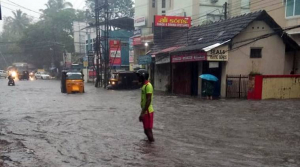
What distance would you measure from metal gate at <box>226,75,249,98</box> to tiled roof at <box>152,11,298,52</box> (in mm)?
2532

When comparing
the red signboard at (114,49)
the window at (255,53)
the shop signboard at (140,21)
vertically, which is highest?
the shop signboard at (140,21)

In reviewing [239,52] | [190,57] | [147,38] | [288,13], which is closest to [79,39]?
[147,38]

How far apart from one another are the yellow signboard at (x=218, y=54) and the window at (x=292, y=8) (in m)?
5.98

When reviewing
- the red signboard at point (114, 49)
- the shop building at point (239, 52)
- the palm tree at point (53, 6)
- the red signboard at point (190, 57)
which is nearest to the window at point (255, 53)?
the shop building at point (239, 52)

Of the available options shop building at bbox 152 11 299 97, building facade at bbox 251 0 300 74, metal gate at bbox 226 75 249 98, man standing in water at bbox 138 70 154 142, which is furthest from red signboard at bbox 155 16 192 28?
man standing in water at bbox 138 70 154 142

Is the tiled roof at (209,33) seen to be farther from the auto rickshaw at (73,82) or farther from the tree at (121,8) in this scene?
the tree at (121,8)

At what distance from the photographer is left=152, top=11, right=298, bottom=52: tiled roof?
19.3 m

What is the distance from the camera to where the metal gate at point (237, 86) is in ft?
63.2

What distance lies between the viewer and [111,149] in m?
7.18

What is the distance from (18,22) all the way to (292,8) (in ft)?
242

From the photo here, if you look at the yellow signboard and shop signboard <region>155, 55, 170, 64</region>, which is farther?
shop signboard <region>155, 55, 170, 64</region>

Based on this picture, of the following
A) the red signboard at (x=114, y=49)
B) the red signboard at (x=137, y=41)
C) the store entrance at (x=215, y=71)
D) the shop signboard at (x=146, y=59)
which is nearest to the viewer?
the store entrance at (x=215, y=71)

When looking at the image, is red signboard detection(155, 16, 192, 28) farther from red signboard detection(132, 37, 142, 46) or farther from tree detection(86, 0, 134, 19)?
tree detection(86, 0, 134, 19)

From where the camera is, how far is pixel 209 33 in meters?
22.3
